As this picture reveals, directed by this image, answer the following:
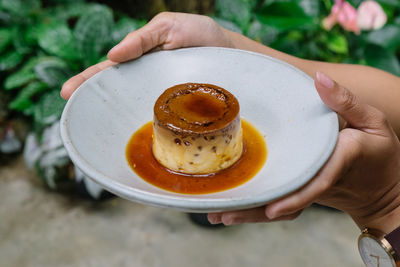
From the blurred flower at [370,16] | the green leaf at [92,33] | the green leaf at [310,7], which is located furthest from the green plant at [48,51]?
the blurred flower at [370,16]

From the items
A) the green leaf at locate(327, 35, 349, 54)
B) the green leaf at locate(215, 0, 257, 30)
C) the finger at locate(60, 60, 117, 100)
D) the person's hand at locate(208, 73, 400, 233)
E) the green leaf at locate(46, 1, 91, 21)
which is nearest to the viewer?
the person's hand at locate(208, 73, 400, 233)

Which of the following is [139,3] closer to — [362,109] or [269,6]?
[269,6]

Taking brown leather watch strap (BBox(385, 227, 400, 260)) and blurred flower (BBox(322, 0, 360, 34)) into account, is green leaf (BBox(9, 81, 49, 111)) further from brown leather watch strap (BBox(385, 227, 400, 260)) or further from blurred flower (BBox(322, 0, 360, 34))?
brown leather watch strap (BBox(385, 227, 400, 260))

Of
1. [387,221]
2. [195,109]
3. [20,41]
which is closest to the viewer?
[195,109]

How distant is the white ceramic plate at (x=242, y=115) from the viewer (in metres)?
1.39

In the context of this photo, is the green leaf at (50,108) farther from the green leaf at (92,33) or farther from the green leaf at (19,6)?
the green leaf at (19,6)

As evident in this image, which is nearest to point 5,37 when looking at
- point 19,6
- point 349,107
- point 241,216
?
point 19,6

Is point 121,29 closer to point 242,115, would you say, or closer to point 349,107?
point 242,115

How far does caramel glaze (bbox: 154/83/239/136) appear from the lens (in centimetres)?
181

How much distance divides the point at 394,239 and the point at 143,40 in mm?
1526

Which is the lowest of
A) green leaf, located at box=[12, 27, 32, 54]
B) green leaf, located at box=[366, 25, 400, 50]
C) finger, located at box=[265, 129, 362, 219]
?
green leaf, located at box=[12, 27, 32, 54]

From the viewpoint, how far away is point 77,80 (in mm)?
1972

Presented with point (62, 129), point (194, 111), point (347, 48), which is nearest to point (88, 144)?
point (62, 129)

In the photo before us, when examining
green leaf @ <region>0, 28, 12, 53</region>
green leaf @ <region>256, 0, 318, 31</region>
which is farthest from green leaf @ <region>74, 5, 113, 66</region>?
green leaf @ <region>256, 0, 318, 31</region>
